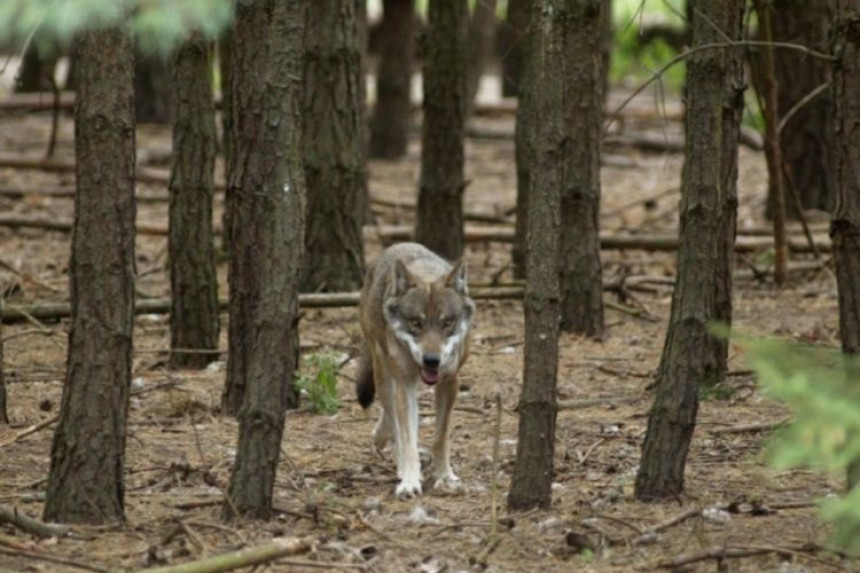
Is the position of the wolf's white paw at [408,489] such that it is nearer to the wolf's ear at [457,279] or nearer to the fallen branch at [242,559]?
the wolf's ear at [457,279]

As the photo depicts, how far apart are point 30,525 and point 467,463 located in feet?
10.7

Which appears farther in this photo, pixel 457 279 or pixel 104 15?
pixel 457 279

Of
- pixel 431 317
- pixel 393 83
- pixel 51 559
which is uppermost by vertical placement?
pixel 393 83

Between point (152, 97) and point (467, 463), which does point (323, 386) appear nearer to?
point (467, 463)

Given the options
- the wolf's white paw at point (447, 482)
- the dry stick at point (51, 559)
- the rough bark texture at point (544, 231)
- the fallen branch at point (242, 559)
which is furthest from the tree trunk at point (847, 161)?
the dry stick at point (51, 559)

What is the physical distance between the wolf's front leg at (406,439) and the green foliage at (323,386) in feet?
4.22

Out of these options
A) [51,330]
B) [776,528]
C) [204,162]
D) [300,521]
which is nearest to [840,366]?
[776,528]

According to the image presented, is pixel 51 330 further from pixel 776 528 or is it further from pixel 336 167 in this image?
pixel 776 528

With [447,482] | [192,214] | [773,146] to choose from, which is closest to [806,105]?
[773,146]

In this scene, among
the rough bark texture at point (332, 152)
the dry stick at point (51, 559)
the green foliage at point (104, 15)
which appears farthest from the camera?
the rough bark texture at point (332, 152)

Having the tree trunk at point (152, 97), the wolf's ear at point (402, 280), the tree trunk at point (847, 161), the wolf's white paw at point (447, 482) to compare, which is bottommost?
the wolf's white paw at point (447, 482)

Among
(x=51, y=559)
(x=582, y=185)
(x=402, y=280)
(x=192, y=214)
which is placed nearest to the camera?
(x=51, y=559)

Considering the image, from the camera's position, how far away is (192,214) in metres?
12.3

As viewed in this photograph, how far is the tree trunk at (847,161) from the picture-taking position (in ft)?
24.3
